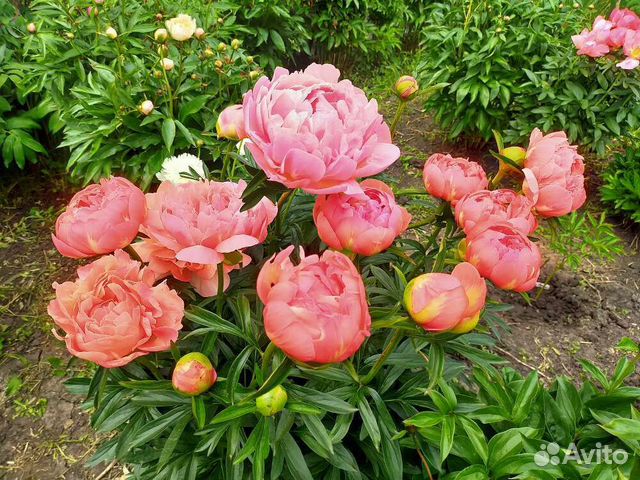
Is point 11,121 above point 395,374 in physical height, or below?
below

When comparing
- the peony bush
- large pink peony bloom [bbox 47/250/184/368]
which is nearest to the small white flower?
the peony bush

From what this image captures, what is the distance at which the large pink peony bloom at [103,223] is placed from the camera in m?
0.72

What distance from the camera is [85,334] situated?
0.68 meters

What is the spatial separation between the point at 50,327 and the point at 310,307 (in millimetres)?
1735

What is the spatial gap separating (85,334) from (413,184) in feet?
7.73

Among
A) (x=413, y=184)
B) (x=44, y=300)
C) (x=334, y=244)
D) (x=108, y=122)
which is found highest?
(x=334, y=244)

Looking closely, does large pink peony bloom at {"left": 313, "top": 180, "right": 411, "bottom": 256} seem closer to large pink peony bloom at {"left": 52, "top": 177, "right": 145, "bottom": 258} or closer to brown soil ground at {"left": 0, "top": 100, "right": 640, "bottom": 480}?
large pink peony bloom at {"left": 52, "top": 177, "right": 145, "bottom": 258}

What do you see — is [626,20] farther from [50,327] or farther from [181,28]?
[50,327]

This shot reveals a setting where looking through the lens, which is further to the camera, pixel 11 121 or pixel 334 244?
pixel 11 121

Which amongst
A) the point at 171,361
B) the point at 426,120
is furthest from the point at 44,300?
the point at 426,120

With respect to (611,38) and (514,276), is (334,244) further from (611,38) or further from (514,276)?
(611,38)

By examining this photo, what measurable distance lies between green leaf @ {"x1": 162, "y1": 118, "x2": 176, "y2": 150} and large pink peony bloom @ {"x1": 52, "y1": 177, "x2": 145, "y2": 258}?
3.69 ft

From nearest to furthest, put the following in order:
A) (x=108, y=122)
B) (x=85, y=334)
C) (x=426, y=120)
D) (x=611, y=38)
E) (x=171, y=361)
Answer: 1. (x=85, y=334)
2. (x=171, y=361)
3. (x=108, y=122)
4. (x=611, y=38)
5. (x=426, y=120)

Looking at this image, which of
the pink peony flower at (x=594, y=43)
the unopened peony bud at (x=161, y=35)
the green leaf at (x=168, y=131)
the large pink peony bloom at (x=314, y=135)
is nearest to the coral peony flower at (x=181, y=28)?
the unopened peony bud at (x=161, y=35)
